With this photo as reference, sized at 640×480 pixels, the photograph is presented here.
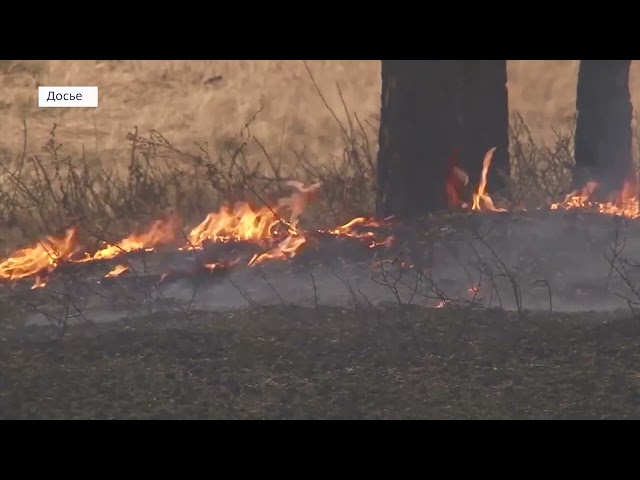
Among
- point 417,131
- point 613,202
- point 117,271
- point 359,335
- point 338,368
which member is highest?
point 417,131

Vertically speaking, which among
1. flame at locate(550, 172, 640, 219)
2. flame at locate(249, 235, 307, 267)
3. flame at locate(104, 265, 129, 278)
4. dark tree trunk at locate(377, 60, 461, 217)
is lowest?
flame at locate(104, 265, 129, 278)

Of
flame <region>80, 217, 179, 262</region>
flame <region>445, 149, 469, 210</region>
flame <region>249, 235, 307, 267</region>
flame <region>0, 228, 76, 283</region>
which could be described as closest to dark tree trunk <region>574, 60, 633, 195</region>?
flame <region>445, 149, 469, 210</region>

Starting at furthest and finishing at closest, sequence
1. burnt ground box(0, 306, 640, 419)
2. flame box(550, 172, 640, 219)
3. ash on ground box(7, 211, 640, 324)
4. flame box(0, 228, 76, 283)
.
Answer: flame box(0, 228, 76, 283), flame box(550, 172, 640, 219), ash on ground box(7, 211, 640, 324), burnt ground box(0, 306, 640, 419)

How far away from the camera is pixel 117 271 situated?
250 inches

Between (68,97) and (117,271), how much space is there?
96 cm

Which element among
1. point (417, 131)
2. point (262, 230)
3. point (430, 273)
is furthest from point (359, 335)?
point (417, 131)

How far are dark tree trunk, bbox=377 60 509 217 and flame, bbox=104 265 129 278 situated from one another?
1408 millimetres

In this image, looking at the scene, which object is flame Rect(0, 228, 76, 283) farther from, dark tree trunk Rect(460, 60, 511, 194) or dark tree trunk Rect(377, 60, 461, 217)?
dark tree trunk Rect(460, 60, 511, 194)

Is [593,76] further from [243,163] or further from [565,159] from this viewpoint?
[243,163]

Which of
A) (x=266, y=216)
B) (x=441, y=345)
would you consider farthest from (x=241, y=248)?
(x=441, y=345)

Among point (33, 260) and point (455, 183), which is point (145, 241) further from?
point (455, 183)

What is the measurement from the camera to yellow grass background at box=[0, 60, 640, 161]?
624cm

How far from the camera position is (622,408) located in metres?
6.00

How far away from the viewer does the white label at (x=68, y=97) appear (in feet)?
20.5
